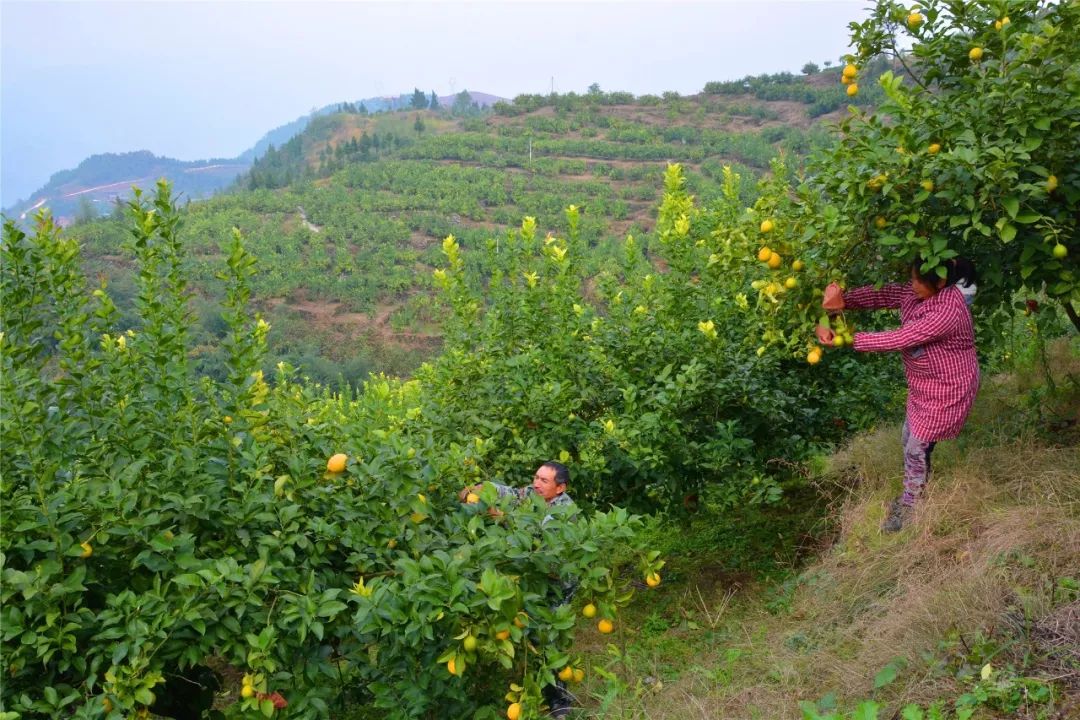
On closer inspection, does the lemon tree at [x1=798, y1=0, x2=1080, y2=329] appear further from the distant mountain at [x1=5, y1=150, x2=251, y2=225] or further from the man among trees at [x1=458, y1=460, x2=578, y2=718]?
the distant mountain at [x1=5, y1=150, x2=251, y2=225]

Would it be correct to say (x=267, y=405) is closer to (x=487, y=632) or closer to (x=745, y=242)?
(x=487, y=632)

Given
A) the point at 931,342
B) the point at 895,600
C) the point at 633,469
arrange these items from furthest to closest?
the point at 633,469 → the point at 931,342 → the point at 895,600

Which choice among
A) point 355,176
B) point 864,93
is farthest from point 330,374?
point 864,93

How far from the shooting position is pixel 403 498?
2.81m

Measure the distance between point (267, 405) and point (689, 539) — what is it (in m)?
3.32

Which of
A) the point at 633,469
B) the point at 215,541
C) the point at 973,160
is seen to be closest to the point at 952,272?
the point at 973,160

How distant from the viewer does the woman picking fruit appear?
10.8 ft

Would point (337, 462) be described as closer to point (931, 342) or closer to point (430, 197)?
point (931, 342)

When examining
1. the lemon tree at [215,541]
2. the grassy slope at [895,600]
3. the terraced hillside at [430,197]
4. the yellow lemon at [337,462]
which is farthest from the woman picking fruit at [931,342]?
the terraced hillside at [430,197]

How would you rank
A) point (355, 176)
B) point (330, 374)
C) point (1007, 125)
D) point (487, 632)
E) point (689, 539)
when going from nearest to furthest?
1. point (487, 632)
2. point (1007, 125)
3. point (689, 539)
4. point (330, 374)
5. point (355, 176)

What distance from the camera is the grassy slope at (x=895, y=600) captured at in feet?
8.66

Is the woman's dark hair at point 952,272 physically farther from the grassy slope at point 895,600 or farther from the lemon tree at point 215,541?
the lemon tree at point 215,541

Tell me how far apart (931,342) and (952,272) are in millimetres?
308

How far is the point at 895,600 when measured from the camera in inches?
124
